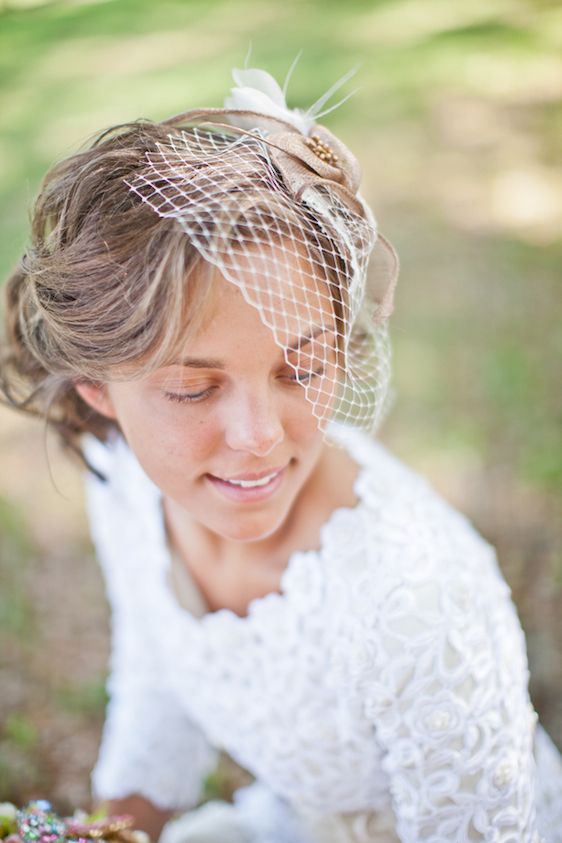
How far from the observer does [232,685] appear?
212 centimetres

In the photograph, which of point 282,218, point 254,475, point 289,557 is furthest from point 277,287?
point 289,557

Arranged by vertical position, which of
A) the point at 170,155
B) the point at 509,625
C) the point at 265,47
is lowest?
the point at 265,47

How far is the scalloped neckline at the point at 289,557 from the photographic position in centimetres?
196

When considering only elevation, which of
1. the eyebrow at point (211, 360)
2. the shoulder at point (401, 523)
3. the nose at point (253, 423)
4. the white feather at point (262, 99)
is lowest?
the shoulder at point (401, 523)

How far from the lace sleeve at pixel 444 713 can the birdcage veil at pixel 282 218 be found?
42 cm

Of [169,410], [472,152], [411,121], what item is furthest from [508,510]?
[411,121]

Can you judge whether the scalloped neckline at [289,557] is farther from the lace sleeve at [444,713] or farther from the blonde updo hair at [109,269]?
the blonde updo hair at [109,269]

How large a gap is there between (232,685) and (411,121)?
19.2ft

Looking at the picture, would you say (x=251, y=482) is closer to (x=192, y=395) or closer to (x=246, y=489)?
(x=246, y=489)

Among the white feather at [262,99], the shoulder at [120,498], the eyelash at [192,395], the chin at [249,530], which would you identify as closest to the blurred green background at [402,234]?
the shoulder at [120,498]

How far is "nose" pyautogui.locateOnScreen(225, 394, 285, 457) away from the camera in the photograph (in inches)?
63.4

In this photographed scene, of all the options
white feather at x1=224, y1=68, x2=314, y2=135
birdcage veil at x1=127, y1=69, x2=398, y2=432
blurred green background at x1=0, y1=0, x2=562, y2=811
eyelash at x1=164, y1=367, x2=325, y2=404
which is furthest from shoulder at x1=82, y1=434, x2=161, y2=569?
white feather at x1=224, y1=68, x2=314, y2=135

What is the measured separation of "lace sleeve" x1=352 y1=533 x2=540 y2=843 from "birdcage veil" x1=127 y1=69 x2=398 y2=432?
16.5 inches

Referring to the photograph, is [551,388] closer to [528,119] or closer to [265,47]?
[528,119]
